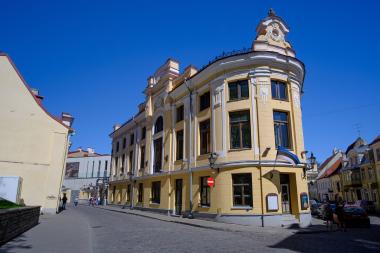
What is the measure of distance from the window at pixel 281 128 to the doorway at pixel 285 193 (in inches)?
82.7

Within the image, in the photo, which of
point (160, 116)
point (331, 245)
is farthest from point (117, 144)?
point (331, 245)

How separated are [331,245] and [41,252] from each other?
951cm

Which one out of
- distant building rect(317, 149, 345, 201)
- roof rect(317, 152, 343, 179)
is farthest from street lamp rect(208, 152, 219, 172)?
roof rect(317, 152, 343, 179)

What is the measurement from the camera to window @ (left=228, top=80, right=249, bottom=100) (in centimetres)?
1869

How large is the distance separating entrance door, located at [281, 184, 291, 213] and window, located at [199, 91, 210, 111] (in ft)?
25.6

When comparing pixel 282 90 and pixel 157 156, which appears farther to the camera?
pixel 157 156

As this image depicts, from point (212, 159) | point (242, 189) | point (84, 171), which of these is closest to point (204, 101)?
point (212, 159)

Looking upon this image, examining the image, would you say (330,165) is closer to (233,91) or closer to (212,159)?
(233,91)

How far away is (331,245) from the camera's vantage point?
10.0m

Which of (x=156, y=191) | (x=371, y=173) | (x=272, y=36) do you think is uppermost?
(x=272, y=36)

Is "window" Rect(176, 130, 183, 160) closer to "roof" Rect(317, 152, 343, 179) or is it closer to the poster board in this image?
the poster board

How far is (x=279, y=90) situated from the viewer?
747 inches

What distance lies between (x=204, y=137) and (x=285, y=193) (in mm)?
6797

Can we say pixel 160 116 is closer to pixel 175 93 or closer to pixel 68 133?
pixel 175 93
